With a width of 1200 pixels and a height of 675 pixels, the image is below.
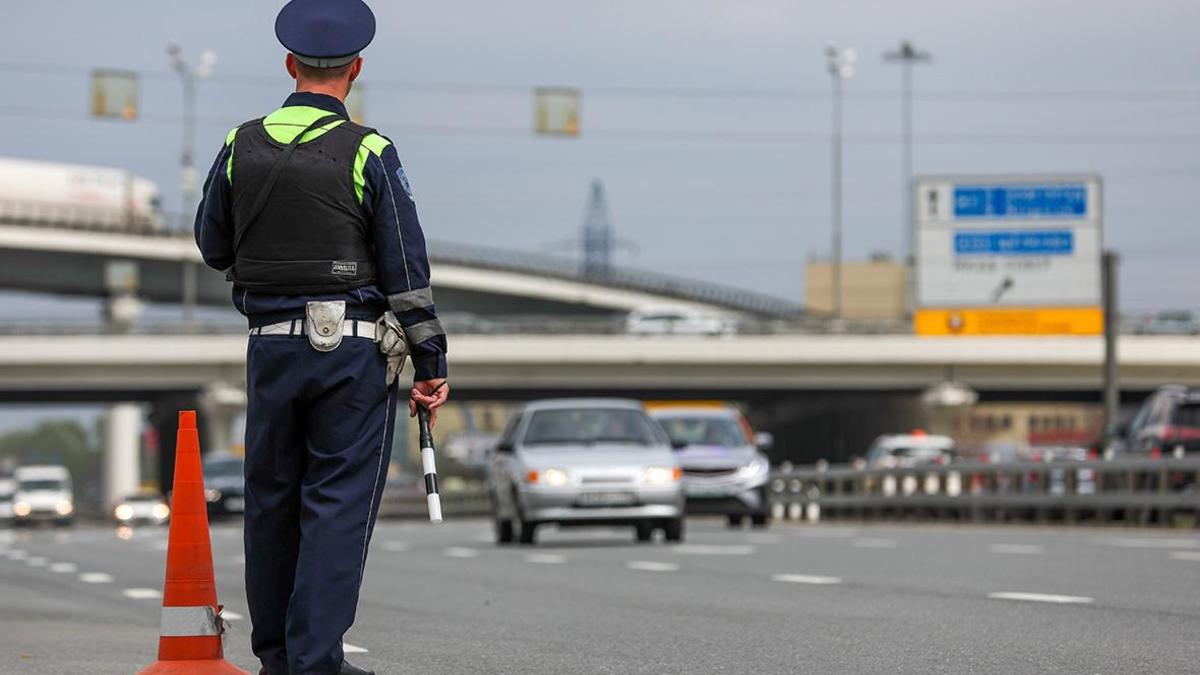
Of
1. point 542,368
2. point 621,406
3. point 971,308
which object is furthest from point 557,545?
point 542,368

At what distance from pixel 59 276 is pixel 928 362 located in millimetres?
37417

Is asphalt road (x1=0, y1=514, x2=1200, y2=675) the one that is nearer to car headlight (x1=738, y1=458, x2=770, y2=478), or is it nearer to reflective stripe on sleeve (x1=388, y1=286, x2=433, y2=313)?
reflective stripe on sleeve (x1=388, y1=286, x2=433, y2=313)

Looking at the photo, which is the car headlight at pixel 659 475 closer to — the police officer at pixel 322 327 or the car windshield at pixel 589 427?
the car windshield at pixel 589 427

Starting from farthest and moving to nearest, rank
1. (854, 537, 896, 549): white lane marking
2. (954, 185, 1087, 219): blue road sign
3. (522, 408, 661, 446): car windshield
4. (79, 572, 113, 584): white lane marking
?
Answer: (954, 185, 1087, 219): blue road sign → (522, 408, 661, 446): car windshield → (854, 537, 896, 549): white lane marking → (79, 572, 113, 584): white lane marking

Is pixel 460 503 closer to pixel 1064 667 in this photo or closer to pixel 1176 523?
pixel 1176 523

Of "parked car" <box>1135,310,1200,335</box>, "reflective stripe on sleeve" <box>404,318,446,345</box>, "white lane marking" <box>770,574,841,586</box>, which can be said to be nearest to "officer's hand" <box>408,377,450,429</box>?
"reflective stripe on sleeve" <box>404,318,446,345</box>

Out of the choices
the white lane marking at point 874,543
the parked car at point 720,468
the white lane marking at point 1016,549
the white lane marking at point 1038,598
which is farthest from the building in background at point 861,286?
the white lane marking at point 1038,598

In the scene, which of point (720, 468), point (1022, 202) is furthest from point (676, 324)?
point (720, 468)

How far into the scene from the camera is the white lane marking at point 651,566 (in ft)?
57.4

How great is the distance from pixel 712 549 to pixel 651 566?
3571 millimetres

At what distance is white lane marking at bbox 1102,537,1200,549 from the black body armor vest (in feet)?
45.8

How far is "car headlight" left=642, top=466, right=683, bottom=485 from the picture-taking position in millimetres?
23172

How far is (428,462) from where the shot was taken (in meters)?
7.15

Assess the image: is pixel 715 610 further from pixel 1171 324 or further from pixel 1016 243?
pixel 1171 324
